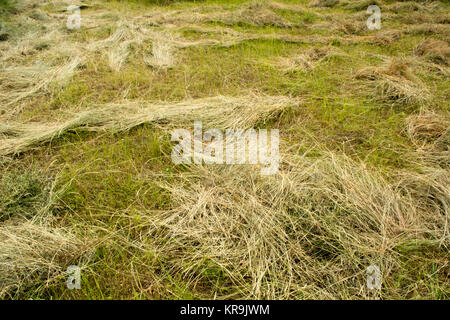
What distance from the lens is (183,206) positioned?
79.1 inches

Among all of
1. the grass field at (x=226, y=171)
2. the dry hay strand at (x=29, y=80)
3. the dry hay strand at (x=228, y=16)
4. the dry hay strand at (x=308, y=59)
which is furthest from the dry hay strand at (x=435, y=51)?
the dry hay strand at (x=29, y=80)

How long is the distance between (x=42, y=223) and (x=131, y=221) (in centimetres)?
60

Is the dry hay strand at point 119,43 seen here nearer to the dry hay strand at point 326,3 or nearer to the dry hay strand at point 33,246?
the dry hay strand at point 33,246

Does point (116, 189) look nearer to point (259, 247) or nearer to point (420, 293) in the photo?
point (259, 247)

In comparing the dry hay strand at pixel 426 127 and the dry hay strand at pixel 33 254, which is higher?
the dry hay strand at pixel 426 127

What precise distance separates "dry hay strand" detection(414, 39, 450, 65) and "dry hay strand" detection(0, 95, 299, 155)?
2311mm

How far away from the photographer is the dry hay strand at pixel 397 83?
312cm

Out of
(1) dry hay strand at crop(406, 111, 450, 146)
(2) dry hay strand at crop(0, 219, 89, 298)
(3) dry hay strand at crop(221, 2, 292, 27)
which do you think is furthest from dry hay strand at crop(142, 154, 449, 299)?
(3) dry hay strand at crop(221, 2, 292, 27)

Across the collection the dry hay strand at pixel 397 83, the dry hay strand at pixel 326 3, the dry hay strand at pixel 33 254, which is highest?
the dry hay strand at pixel 326 3

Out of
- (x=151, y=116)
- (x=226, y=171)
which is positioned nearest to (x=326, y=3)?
(x=151, y=116)

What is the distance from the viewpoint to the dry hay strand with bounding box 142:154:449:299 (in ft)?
5.34

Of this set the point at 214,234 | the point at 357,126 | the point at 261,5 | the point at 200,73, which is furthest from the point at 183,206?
the point at 261,5

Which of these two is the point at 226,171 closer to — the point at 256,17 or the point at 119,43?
the point at 119,43

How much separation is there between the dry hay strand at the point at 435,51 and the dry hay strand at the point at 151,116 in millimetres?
2311
